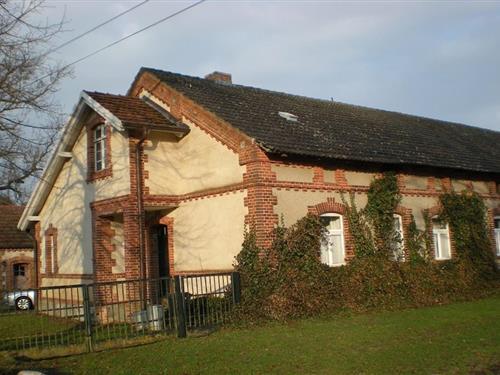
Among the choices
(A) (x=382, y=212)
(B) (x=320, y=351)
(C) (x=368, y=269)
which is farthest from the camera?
(A) (x=382, y=212)

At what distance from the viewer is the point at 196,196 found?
56.3 ft

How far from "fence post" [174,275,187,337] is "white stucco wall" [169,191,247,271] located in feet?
10.6

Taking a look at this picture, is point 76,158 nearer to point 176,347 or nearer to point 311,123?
point 311,123

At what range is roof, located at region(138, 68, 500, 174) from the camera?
54.4 feet

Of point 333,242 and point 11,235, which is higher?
point 11,235

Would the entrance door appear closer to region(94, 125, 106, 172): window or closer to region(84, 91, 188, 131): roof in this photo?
region(94, 125, 106, 172): window

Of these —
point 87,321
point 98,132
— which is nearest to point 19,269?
point 98,132

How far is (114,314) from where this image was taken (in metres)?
13.3

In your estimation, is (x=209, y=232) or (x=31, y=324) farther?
(x=209, y=232)

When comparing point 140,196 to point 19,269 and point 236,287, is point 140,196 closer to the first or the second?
point 236,287

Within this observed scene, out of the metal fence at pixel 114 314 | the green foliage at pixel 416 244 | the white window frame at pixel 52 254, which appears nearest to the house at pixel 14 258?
the white window frame at pixel 52 254

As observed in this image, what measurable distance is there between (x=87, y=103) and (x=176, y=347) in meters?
9.50

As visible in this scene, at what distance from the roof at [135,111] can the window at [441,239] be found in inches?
363

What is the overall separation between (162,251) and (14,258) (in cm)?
1729
